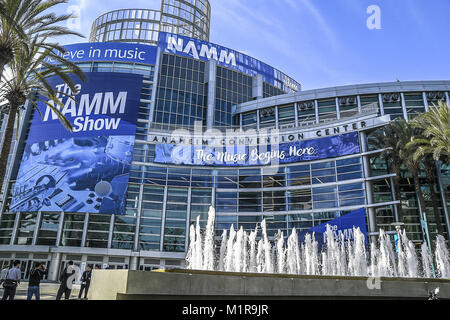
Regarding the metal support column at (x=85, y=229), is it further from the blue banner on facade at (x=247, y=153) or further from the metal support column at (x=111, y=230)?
the blue banner on facade at (x=247, y=153)

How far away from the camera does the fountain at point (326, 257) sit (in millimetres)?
27984

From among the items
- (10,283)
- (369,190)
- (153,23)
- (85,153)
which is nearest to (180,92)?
(85,153)

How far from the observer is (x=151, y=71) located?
49.1 meters

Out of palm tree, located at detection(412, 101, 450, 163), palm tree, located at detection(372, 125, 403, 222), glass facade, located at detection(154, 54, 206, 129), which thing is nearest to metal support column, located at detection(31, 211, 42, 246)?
glass facade, located at detection(154, 54, 206, 129)

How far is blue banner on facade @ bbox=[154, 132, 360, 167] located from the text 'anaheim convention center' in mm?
128

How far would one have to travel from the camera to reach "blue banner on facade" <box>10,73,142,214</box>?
3934 centimetres

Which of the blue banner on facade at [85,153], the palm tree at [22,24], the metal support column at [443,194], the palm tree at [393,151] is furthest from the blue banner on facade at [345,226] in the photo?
the palm tree at [22,24]

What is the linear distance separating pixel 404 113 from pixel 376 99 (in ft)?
12.8

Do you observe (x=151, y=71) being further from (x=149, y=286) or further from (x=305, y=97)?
(x=149, y=286)

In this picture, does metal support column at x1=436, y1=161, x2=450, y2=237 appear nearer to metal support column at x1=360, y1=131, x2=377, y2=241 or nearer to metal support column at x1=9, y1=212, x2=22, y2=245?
metal support column at x1=360, y1=131, x2=377, y2=241

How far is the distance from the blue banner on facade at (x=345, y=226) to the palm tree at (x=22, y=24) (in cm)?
2907

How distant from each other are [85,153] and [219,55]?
84.1ft
